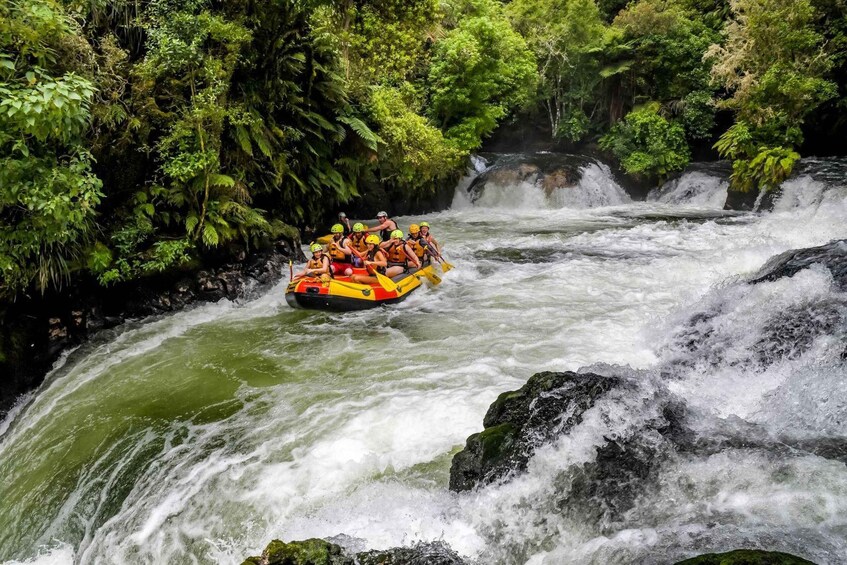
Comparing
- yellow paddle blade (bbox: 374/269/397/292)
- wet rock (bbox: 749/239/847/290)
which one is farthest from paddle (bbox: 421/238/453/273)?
wet rock (bbox: 749/239/847/290)

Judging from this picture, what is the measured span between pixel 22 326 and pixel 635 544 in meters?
6.79

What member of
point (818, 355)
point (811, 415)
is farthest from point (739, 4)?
point (811, 415)

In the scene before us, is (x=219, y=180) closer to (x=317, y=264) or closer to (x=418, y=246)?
(x=317, y=264)

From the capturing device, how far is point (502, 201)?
1847cm

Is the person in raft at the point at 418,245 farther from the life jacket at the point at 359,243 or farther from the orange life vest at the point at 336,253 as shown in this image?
the orange life vest at the point at 336,253

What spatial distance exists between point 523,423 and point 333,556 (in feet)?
5.87

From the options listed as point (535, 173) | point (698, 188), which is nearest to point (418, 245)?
point (535, 173)

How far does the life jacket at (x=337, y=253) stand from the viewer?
905 centimetres

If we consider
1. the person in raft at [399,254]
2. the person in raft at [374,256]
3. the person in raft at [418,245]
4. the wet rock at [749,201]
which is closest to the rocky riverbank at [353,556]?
the person in raft at [374,256]

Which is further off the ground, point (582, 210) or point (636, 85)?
point (636, 85)

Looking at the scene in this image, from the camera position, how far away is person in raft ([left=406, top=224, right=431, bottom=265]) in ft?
32.3

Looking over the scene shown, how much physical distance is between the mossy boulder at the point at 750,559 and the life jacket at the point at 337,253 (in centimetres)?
741

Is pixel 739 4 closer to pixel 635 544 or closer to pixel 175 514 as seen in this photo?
pixel 635 544

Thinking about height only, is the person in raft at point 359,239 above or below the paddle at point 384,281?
above
